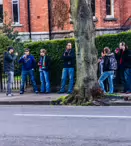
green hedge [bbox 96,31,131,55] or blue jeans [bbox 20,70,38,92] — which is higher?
green hedge [bbox 96,31,131,55]

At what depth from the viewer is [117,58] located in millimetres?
18391

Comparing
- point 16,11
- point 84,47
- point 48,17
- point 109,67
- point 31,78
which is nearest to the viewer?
point 84,47

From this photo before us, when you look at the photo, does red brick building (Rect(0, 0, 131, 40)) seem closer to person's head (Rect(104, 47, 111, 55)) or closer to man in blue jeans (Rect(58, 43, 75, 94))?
man in blue jeans (Rect(58, 43, 75, 94))

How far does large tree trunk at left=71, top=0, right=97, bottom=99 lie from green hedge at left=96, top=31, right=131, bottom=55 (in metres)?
2.64

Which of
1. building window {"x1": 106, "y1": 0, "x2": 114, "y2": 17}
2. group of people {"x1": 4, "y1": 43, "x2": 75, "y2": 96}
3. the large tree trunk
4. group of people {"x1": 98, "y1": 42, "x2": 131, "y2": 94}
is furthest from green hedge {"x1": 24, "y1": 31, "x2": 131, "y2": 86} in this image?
building window {"x1": 106, "y1": 0, "x2": 114, "y2": 17}

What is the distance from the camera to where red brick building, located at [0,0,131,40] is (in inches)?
1361

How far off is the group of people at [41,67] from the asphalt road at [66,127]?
16.7 feet

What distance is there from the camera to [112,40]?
62.0ft

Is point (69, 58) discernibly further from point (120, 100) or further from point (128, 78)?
point (120, 100)

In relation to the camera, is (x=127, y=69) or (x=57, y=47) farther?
(x=57, y=47)

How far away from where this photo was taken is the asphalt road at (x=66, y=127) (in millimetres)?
9055

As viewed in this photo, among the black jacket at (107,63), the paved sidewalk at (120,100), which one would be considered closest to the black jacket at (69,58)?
the black jacket at (107,63)

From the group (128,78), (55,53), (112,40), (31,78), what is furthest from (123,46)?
(31,78)

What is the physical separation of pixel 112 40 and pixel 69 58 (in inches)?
69.6
